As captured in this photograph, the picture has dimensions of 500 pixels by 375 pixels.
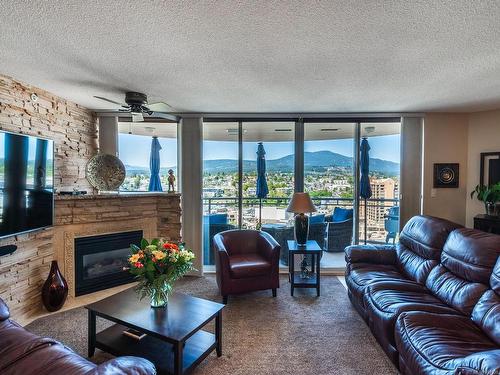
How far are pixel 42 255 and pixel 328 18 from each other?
3662mm

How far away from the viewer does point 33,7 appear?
5.19ft

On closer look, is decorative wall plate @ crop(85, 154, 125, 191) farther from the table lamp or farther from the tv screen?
the table lamp

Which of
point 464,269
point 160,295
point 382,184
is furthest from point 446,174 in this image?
point 160,295

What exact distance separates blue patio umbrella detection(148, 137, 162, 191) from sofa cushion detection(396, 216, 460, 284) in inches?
141

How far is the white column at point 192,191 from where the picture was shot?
423 centimetres

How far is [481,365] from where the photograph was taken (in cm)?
118

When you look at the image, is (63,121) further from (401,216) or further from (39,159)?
(401,216)

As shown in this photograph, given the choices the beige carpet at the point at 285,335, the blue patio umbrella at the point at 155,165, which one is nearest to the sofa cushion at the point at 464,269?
the beige carpet at the point at 285,335

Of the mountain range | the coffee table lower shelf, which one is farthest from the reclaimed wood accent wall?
the coffee table lower shelf

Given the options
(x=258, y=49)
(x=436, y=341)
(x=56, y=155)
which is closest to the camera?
(x=436, y=341)

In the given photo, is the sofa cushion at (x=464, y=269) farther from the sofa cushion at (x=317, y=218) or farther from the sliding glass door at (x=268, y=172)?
the sliding glass door at (x=268, y=172)

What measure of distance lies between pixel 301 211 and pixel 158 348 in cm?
225

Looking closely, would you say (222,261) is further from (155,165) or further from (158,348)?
(155,165)

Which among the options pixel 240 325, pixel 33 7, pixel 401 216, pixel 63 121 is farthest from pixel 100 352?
pixel 401 216
